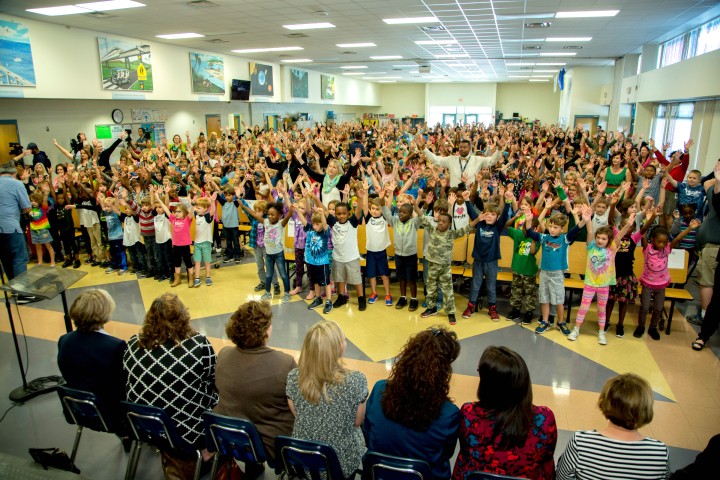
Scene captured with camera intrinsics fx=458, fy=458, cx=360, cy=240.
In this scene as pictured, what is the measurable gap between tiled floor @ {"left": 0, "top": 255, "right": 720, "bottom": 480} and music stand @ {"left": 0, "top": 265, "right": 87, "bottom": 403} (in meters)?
0.10

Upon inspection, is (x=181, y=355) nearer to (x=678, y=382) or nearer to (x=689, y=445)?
(x=689, y=445)

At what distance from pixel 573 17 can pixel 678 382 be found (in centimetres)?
863

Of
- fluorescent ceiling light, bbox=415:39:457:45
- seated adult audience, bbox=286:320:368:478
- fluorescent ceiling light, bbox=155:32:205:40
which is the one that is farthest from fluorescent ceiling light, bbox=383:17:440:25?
seated adult audience, bbox=286:320:368:478

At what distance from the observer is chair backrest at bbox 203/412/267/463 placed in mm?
2504

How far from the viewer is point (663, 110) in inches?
570

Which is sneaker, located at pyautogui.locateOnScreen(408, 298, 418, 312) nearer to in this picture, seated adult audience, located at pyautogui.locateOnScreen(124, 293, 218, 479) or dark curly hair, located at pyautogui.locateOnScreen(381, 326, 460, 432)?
seated adult audience, located at pyautogui.locateOnScreen(124, 293, 218, 479)

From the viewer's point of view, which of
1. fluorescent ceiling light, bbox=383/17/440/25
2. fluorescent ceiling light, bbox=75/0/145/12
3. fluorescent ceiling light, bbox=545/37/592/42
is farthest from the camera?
fluorescent ceiling light, bbox=545/37/592/42

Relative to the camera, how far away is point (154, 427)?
9.03 ft

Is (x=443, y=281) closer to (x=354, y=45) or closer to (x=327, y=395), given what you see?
(x=327, y=395)

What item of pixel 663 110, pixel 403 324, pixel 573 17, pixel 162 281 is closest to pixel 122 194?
pixel 162 281

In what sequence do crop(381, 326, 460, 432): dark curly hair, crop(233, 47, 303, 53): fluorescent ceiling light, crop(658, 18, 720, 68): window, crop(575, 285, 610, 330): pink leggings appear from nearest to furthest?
crop(381, 326, 460, 432): dark curly hair
crop(575, 285, 610, 330): pink leggings
crop(658, 18, 720, 68): window
crop(233, 47, 303, 53): fluorescent ceiling light

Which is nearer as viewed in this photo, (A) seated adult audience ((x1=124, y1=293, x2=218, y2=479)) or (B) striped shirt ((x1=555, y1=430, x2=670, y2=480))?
(B) striped shirt ((x1=555, y1=430, x2=670, y2=480))

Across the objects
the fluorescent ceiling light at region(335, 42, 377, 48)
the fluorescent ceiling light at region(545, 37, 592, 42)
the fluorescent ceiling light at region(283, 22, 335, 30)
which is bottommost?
the fluorescent ceiling light at region(283, 22, 335, 30)

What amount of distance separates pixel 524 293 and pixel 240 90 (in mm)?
15321
